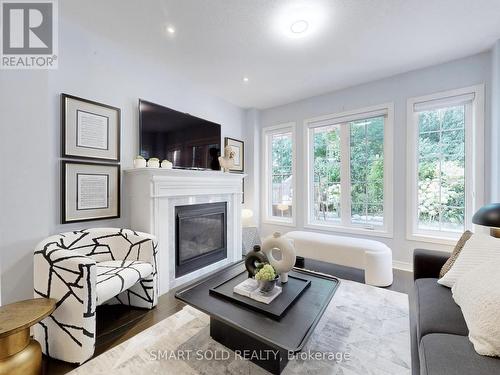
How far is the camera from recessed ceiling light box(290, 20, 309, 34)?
6.75 ft

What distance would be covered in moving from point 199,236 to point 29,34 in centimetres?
256

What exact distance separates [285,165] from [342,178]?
1.08 m

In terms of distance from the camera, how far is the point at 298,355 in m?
1.54

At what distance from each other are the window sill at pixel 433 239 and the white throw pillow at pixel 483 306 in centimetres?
186

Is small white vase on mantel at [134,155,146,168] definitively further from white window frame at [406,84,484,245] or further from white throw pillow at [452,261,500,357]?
white window frame at [406,84,484,245]

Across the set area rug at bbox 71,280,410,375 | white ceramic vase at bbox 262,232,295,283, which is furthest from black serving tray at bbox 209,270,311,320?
area rug at bbox 71,280,410,375

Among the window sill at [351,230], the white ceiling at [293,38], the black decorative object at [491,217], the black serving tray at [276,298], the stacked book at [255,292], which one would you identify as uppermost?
the white ceiling at [293,38]

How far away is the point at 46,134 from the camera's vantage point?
6.11ft

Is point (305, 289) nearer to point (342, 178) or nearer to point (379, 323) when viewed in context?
point (379, 323)

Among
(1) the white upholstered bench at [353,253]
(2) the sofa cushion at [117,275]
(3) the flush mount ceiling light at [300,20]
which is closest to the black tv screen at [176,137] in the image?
(2) the sofa cushion at [117,275]

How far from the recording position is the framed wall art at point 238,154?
408 centimetres

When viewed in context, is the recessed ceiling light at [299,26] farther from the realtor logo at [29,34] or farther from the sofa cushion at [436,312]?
the sofa cushion at [436,312]

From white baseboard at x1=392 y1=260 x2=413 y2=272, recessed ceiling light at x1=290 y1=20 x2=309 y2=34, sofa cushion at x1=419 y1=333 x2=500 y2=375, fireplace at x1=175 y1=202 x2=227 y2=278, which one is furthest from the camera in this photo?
white baseboard at x1=392 y1=260 x2=413 y2=272

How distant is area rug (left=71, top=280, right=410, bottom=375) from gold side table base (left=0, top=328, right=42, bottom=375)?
0.75ft
